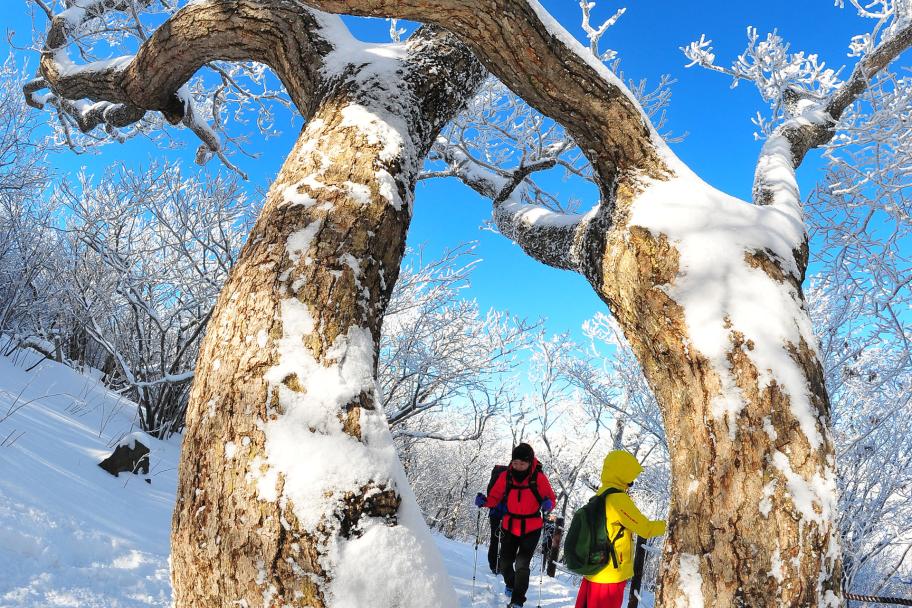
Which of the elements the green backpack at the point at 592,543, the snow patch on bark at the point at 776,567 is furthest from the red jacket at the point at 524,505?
the snow patch on bark at the point at 776,567

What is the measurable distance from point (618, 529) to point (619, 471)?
33 centimetres

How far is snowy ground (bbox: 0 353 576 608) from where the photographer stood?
6.58 ft

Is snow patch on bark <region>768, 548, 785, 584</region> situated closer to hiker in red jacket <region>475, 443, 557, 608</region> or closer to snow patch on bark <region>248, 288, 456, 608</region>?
snow patch on bark <region>248, 288, 456, 608</region>

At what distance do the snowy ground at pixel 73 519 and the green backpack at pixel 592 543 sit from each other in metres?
1.90

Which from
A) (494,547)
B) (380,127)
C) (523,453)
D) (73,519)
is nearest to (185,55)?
(380,127)

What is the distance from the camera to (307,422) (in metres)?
1.09

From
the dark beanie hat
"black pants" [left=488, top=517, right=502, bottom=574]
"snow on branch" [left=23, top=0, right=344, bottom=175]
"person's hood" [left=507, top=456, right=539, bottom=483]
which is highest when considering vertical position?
"snow on branch" [left=23, top=0, right=344, bottom=175]

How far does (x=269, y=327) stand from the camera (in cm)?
→ 123

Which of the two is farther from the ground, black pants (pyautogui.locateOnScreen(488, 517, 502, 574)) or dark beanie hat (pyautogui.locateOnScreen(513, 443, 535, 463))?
dark beanie hat (pyautogui.locateOnScreen(513, 443, 535, 463))

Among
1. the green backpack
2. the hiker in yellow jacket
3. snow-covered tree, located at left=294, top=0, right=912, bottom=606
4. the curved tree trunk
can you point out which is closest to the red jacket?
the hiker in yellow jacket

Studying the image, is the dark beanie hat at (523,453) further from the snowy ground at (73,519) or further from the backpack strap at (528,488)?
the snowy ground at (73,519)

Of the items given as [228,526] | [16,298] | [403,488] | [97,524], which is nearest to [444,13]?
[403,488]

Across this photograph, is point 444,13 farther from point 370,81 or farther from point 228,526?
point 228,526

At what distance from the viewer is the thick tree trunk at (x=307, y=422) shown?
100 cm
